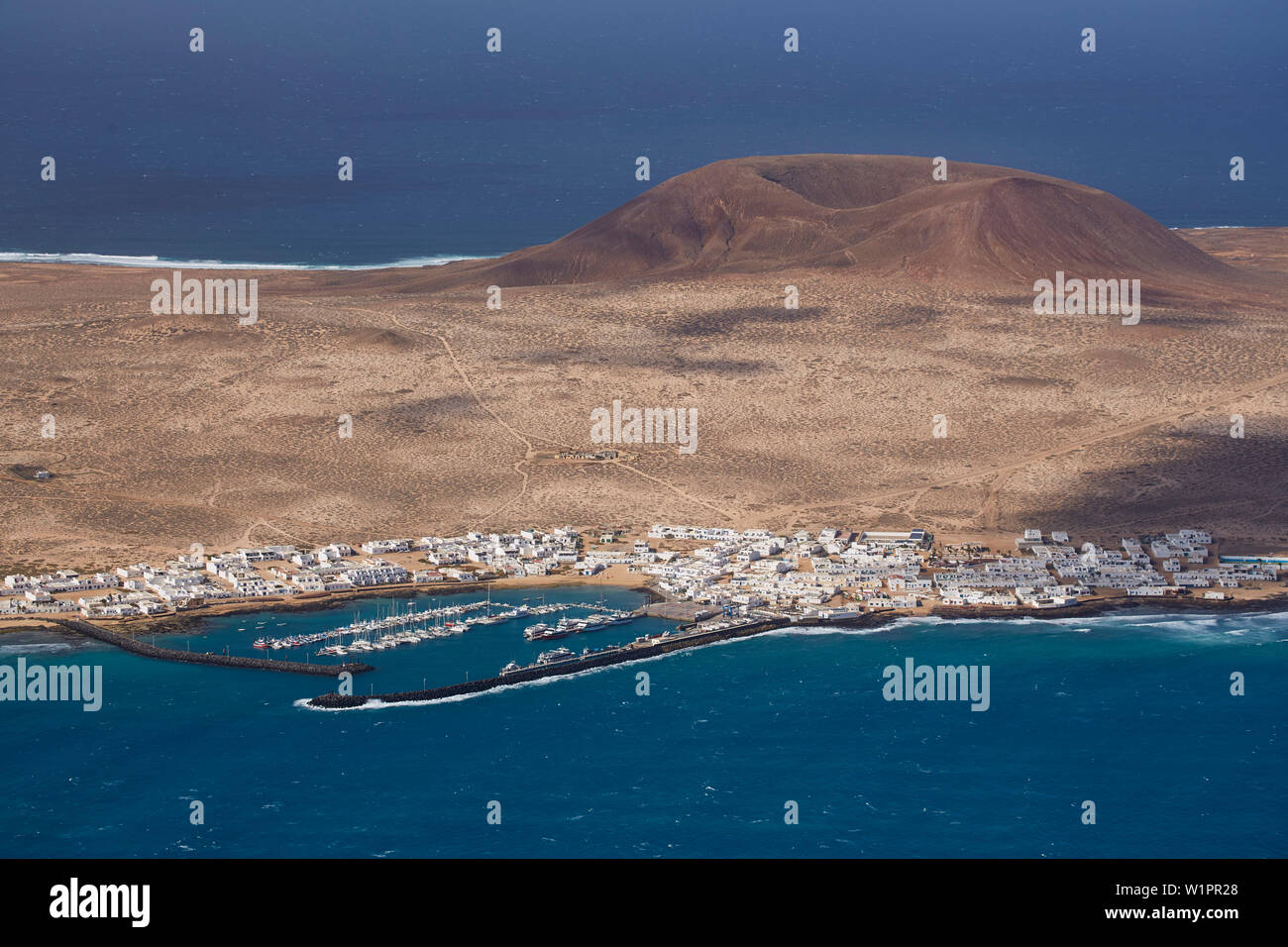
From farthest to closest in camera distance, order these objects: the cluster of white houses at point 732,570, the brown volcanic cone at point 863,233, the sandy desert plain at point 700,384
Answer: the brown volcanic cone at point 863,233 → the sandy desert plain at point 700,384 → the cluster of white houses at point 732,570

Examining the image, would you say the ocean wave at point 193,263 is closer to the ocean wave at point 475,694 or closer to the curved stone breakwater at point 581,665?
the curved stone breakwater at point 581,665

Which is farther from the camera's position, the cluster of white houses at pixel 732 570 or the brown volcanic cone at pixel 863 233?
the brown volcanic cone at pixel 863 233

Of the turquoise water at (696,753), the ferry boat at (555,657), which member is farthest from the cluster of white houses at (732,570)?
the ferry boat at (555,657)

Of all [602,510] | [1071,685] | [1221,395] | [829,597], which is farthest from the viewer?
[1221,395]

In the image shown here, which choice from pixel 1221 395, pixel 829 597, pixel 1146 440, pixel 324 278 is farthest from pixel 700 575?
pixel 324 278

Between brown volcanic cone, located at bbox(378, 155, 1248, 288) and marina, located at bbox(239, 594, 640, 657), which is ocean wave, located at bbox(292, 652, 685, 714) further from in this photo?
brown volcanic cone, located at bbox(378, 155, 1248, 288)

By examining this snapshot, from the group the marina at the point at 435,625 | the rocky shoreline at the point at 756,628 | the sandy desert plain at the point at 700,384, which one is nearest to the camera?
the rocky shoreline at the point at 756,628

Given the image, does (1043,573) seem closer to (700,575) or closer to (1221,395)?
(700,575)
